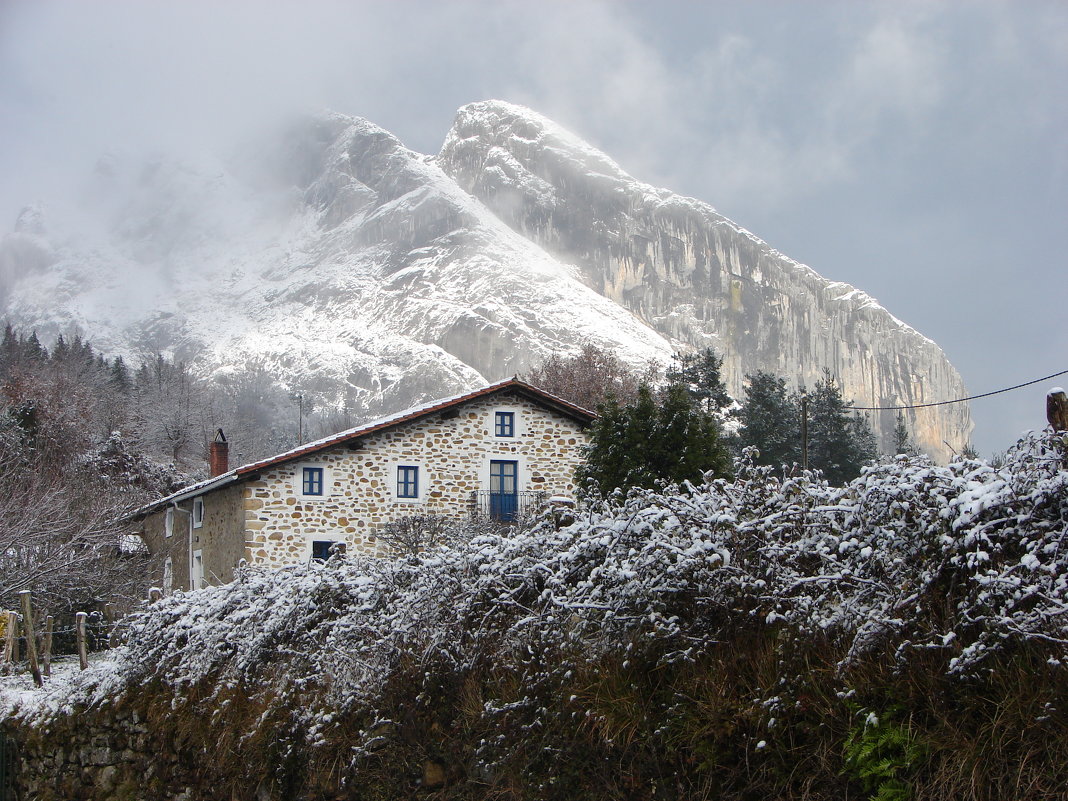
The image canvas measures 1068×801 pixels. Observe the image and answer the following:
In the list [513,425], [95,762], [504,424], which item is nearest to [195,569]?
[504,424]

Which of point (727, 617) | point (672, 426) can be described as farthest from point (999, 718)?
point (672, 426)

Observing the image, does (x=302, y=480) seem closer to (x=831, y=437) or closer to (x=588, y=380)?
(x=588, y=380)

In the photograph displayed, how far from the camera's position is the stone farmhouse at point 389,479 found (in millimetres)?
24047

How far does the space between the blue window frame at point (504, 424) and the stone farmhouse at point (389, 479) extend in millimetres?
26

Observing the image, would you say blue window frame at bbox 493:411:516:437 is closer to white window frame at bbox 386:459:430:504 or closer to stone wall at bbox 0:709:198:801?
white window frame at bbox 386:459:430:504

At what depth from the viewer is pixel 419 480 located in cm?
2534

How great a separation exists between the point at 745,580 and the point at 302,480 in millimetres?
20769

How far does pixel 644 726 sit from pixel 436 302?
18176 centimetres

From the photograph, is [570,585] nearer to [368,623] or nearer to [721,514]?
[721,514]

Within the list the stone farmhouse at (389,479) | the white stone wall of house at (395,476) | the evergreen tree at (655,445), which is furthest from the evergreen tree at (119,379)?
the evergreen tree at (655,445)

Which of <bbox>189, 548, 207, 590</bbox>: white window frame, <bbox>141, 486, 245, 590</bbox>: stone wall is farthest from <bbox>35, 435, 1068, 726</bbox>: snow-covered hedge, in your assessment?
<bbox>189, 548, 207, 590</bbox>: white window frame

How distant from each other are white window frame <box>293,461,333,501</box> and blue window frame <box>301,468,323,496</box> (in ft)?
0.17

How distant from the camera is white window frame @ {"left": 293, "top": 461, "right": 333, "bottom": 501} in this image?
24344 millimetres

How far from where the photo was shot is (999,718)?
382 centimetres
